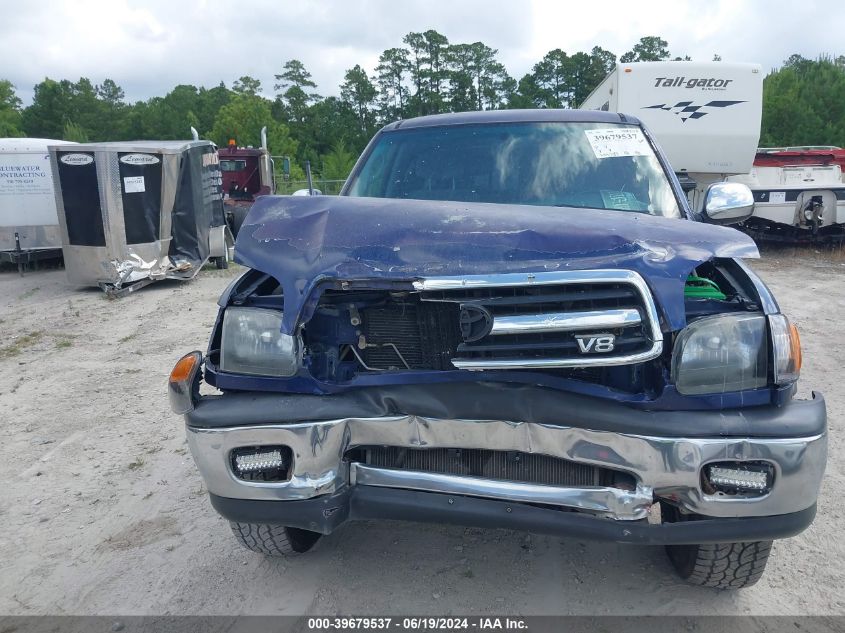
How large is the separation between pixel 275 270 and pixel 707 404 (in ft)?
5.15

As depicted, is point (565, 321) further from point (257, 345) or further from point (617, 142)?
point (617, 142)

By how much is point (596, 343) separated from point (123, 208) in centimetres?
1003

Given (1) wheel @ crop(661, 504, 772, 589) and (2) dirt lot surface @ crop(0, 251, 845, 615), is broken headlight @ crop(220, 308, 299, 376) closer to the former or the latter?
(2) dirt lot surface @ crop(0, 251, 845, 615)

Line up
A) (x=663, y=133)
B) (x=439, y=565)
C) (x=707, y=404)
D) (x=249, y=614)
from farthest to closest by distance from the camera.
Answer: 1. (x=663, y=133)
2. (x=439, y=565)
3. (x=249, y=614)
4. (x=707, y=404)

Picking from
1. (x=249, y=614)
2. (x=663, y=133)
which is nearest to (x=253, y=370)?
(x=249, y=614)

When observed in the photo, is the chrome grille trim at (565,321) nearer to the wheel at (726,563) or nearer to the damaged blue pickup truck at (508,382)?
the damaged blue pickup truck at (508,382)

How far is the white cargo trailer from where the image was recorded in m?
12.3

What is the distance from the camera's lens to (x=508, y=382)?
254cm

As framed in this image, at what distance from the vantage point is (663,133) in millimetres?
12344

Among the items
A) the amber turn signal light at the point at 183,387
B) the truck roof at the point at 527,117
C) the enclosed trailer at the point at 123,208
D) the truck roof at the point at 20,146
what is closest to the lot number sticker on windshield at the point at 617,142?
the truck roof at the point at 527,117

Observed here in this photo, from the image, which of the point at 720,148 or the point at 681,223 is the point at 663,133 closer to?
the point at 720,148

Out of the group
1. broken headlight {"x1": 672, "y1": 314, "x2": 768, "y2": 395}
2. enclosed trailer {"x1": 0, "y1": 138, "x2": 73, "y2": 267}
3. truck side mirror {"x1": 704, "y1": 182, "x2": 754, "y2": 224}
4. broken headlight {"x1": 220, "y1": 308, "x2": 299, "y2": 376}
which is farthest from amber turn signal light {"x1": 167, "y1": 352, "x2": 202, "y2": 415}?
enclosed trailer {"x1": 0, "y1": 138, "x2": 73, "y2": 267}

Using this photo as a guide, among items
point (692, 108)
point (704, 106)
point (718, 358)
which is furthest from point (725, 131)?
point (718, 358)

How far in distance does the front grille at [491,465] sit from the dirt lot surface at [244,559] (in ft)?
2.15
